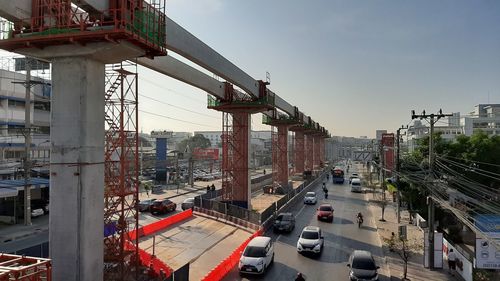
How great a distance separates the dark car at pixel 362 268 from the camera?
1683 centimetres

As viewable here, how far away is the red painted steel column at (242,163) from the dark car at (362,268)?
18848 millimetres

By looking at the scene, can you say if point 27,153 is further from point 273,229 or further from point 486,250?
point 486,250

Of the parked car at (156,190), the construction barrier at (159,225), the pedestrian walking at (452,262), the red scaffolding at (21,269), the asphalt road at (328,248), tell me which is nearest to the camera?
the red scaffolding at (21,269)

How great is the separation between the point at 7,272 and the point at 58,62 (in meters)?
6.56

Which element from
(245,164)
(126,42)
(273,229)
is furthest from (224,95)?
(126,42)

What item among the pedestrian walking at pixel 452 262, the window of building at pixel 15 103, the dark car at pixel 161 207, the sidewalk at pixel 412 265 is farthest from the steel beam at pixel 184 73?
the window of building at pixel 15 103

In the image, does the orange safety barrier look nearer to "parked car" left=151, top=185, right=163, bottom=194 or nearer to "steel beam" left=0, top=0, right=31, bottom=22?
"steel beam" left=0, top=0, right=31, bottom=22

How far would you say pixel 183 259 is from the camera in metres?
20.8

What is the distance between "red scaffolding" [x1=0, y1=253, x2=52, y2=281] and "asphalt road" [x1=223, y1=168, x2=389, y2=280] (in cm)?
916

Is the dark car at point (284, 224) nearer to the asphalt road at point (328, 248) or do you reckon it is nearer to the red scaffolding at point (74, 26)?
the asphalt road at point (328, 248)

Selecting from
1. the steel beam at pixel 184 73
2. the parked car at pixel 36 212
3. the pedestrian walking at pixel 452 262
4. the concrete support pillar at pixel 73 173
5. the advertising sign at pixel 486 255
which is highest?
the steel beam at pixel 184 73

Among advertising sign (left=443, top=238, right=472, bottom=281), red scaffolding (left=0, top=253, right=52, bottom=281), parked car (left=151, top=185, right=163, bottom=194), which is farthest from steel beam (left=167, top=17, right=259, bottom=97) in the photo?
parked car (left=151, top=185, right=163, bottom=194)

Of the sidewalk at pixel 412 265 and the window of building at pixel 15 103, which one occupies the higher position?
the window of building at pixel 15 103

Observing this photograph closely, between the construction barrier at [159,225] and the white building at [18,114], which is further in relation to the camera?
the white building at [18,114]
